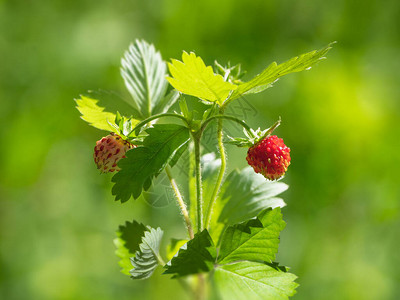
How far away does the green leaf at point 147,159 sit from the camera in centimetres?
71

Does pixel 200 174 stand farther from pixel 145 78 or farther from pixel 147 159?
pixel 145 78

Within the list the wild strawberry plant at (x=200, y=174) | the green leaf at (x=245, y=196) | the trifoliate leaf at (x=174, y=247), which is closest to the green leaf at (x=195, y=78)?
the wild strawberry plant at (x=200, y=174)

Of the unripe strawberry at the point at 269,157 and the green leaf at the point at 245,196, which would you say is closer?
the unripe strawberry at the point at 269,157

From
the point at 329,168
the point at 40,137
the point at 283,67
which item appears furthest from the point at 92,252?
the point at 283,67

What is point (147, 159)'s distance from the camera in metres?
0.73

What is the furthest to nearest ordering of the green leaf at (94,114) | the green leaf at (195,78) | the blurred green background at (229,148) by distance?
the blurred green background at (229,148), the green leaf at (94,114), the green leaf at (195,78)

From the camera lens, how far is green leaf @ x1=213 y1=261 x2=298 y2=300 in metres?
0.74

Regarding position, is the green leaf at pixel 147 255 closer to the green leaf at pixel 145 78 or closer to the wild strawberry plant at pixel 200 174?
the wild strawberry plant at pixel 200 174

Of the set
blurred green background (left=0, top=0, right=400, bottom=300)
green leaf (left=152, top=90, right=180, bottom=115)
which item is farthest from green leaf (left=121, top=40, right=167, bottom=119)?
blurred green background (left=0, top=0, right=400, bottom=300)

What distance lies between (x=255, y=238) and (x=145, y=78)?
16.0 inches

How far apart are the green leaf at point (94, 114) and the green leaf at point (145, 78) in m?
0.08

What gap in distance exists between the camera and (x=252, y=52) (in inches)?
106

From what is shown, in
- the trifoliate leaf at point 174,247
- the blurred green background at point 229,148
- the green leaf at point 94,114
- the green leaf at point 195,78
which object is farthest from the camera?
the blurred green background at point 229,148

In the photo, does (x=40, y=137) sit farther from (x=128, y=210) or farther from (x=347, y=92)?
(x=347, y=92)
